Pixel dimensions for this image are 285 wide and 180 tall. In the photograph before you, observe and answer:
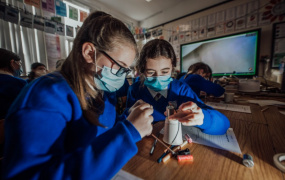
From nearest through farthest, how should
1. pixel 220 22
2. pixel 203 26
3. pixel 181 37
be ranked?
pixel 220 22 → pixel 203 26 → pixel 181 37

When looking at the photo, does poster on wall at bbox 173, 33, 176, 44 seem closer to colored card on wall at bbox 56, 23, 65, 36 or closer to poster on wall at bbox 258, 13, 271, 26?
poster on wall at bbox 258, 13, 271, 26

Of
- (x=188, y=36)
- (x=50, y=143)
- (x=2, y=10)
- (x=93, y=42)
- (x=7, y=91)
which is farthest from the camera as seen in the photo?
(x=188, y=36)

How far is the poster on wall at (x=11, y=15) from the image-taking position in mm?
1769

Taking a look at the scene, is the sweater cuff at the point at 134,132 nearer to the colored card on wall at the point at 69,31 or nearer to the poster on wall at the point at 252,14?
the colored card on wall at the point at 69,31

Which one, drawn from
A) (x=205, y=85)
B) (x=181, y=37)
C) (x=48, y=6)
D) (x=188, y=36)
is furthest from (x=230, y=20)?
(x=48, y=6)

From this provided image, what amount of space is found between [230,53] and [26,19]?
360 centimetres

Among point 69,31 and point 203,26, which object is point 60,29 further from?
point 203,26

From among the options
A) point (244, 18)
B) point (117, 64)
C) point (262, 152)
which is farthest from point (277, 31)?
point (117, 64)

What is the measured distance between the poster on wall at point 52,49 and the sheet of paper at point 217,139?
2.63 metres

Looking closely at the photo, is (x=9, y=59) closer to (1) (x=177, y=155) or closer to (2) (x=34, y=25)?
(2) (x=34, y=25)

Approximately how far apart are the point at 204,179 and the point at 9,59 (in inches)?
86.5

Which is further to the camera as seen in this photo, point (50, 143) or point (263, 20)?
point (263, 20)

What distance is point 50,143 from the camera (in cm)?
33

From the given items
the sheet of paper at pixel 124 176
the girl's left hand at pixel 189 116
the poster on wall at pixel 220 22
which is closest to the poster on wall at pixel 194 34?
the poster on wall at pixel 220 22
